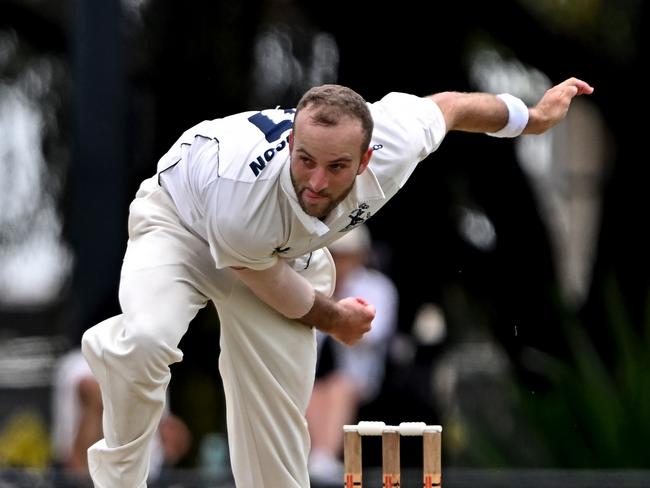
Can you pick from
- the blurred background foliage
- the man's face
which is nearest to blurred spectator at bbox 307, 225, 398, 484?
the blurred background foliage

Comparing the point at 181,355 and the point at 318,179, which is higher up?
the point at 318,179

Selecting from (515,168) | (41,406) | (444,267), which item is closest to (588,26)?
(515,168)

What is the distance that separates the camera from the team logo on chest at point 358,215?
579cm

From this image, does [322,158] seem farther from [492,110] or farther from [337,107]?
[492,110]

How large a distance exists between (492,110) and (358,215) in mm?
789

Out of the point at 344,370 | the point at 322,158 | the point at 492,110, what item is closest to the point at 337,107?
the point at 322,158

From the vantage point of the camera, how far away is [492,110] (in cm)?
630

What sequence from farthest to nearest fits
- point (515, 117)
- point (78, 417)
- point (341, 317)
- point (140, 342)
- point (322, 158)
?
point (78, 417), point (515, 117), point (341, 317), point (140, 342), point (322, 158)

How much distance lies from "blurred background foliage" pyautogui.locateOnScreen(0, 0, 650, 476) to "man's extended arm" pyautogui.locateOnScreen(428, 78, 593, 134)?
339cm

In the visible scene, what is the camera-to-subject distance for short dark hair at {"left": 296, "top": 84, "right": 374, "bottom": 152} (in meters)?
5.46

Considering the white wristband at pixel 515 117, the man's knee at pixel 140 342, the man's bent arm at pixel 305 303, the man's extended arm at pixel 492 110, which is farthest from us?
the white wristband at pixel 515 117

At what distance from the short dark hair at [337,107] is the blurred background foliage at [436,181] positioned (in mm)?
4172

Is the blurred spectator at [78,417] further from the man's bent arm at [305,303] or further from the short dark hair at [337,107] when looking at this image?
the short dark hair at [337,107]

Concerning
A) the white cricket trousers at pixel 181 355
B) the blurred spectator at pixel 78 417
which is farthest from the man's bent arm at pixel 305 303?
the blurred spectator at pixel 78 417
